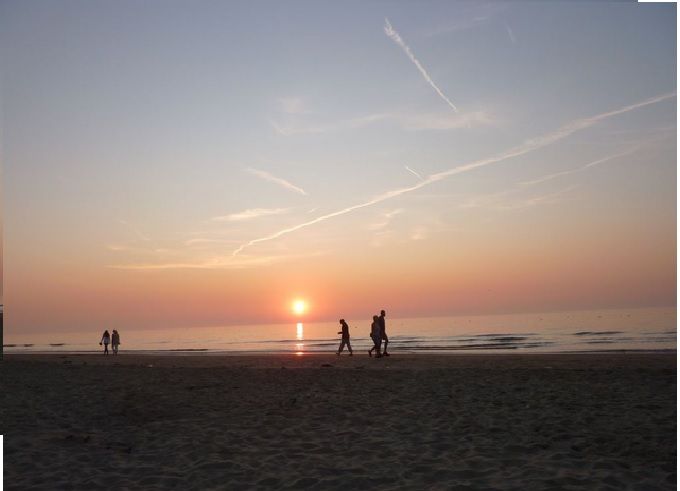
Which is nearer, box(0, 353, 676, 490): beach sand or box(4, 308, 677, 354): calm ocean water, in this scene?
box(0, 353, 676, 490): beach sand

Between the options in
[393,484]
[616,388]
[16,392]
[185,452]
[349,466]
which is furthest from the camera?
[16,392]

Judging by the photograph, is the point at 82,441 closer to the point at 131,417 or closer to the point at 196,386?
the point at 131,417

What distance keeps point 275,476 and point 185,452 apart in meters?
1.88

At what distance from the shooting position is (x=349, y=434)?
9.11 metres

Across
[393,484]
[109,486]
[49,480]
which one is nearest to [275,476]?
[393,484]

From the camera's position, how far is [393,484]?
6.58m

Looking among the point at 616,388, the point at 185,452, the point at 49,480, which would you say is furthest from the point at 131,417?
the point at 616,388

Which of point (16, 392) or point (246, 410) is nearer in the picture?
point (246, 410)

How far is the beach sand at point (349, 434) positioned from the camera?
6.82 meters

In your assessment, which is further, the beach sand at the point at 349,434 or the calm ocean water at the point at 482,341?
the calm ocean water at the point at 482,341

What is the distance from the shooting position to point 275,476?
696cm

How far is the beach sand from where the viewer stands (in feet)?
22.4

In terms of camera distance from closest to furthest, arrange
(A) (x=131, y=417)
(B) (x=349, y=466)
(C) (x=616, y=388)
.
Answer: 1. (B) (x=349, y=466)
2. (A) (x=131, y=417)
3. (C) (x=616, y=388)

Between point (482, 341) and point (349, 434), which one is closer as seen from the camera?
point (349, 434)
